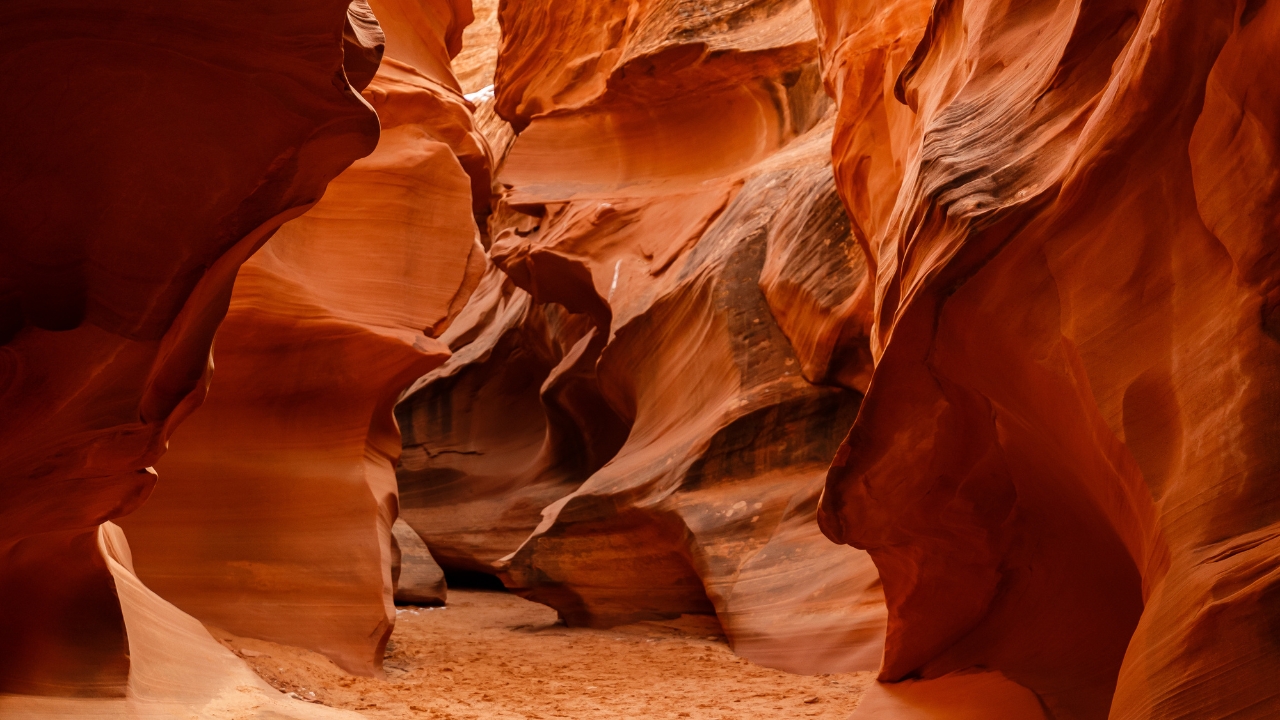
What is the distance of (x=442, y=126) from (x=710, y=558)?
3.64 metres

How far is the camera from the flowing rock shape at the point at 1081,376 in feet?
7.82

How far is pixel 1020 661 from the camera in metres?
3.96

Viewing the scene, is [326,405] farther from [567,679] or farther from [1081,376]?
[1081,376]

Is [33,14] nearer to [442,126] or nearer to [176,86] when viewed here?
[176,86]

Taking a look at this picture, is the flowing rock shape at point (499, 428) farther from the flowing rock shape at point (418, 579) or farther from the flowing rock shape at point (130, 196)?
the flowing rock shape at point (130, 196)

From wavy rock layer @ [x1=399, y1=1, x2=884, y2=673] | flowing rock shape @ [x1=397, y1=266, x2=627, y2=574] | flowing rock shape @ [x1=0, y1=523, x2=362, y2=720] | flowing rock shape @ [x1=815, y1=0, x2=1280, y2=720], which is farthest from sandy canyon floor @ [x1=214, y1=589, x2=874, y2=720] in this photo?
flowing rock shape @ [x1=397, y1=266, x2=627, y2=574]

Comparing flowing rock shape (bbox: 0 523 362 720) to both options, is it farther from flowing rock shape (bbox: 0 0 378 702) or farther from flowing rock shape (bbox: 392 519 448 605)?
flowing rock shape (bbox: 392 519 448 605)

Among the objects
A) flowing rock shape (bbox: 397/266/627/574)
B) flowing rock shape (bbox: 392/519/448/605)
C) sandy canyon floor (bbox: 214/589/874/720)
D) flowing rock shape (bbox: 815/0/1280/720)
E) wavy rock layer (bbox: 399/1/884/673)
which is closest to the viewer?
flowing rock shape (bbox: 815/0/1280/720)

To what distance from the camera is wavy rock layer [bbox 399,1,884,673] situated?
760 centimetres

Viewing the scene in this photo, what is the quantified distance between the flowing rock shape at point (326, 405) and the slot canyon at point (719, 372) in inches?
1.0

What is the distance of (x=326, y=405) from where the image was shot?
23.5 ft

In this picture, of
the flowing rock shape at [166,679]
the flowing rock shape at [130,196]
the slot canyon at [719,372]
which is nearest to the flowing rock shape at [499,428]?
the slot canyon at [719,372]

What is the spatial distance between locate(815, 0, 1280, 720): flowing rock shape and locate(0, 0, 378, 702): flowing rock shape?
184 centimetres

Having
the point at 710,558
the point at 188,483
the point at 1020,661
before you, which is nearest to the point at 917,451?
the point at 1020,661
